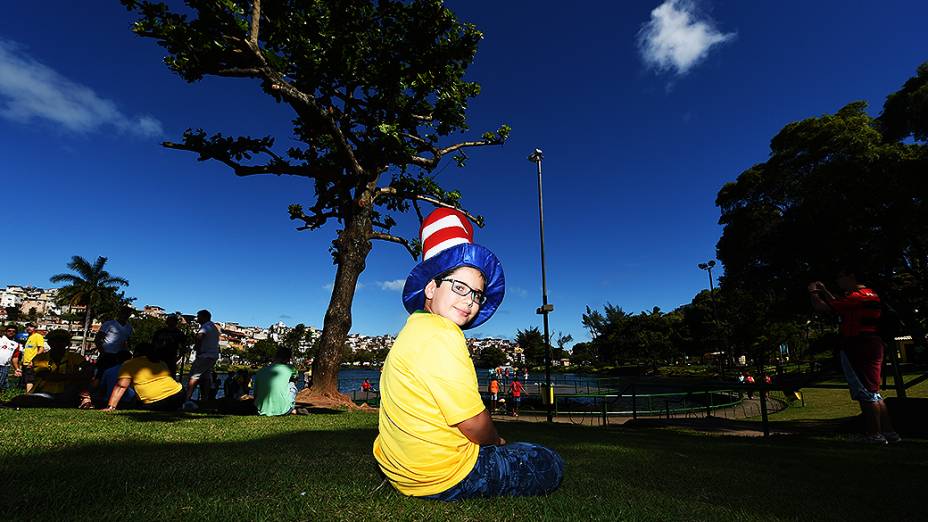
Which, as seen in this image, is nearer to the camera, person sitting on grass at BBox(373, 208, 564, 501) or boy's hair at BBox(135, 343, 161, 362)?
person sitting on grass at BBox(373, 208, 564, 501)

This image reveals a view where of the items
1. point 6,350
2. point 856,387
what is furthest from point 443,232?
point 6,350

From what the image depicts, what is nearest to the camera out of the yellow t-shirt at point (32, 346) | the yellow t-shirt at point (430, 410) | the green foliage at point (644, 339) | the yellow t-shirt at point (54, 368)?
the yellow t-shirt at point (430, 410)

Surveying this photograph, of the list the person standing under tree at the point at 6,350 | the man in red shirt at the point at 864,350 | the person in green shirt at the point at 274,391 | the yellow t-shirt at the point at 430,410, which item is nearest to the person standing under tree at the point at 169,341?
the person in green shirt at the point at 274,391

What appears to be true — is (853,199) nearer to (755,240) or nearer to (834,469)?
(755,240)

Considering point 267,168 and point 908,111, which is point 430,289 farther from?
point 908,111

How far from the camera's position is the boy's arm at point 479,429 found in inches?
80.7

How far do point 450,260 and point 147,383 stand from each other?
6.64 metres

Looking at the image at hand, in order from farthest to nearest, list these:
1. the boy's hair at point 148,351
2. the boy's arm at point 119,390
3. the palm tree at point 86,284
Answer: the palm tree at point 86,284 → the boy's hair at point 148,351 → the boy's arm at point 119,390

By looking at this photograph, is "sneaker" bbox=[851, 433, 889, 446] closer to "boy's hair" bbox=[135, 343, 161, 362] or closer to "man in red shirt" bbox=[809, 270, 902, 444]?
"man in red shirt" bbox=[809, 270, 902, 444]

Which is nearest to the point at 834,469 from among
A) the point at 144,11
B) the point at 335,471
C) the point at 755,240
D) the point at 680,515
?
the point at 680,515

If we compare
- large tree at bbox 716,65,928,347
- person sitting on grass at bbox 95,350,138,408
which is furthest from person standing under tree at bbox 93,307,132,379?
large tree at bbox 716,65,928,347

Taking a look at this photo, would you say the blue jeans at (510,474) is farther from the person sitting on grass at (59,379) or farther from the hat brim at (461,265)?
the person sitting on grass at (59,379)

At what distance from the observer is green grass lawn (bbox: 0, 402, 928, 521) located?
1.94 metres

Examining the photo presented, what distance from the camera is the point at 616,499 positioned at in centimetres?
233
